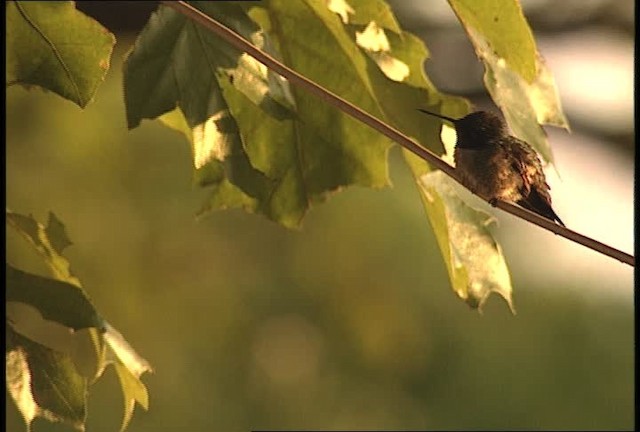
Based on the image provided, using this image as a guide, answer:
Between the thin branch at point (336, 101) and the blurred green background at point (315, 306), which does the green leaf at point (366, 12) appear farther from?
the blurred green background at point (315, 306)

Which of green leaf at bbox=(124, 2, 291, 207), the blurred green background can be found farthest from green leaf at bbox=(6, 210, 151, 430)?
the blurred green background

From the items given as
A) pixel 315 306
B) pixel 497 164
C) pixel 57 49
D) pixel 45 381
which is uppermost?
pixel 497 164

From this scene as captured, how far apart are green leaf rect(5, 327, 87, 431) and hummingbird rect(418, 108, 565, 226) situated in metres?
0.35

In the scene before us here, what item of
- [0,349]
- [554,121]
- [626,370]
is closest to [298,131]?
[554,121]

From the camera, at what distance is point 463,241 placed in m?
0.93

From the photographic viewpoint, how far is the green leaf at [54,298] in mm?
805

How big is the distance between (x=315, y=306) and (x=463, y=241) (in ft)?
7.65

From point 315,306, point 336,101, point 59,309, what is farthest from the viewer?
point 315,306

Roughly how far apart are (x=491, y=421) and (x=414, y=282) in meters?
0.48

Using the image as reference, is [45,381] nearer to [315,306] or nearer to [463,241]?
[463,241]

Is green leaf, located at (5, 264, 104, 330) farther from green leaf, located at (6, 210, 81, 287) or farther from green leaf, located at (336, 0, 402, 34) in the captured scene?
green leaf, located at (336, 0, 402, 34)

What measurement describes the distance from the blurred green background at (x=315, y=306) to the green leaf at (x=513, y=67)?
1.57 m

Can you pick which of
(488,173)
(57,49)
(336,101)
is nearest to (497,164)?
(488,173)

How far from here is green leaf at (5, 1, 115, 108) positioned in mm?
702
